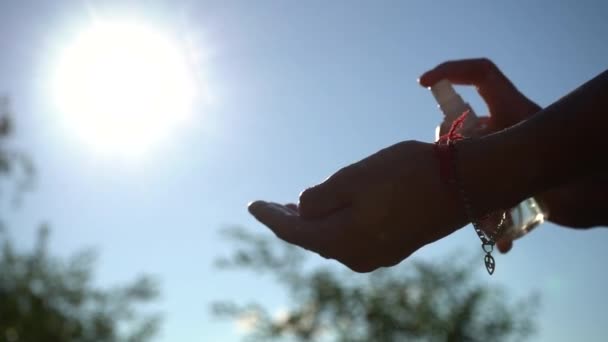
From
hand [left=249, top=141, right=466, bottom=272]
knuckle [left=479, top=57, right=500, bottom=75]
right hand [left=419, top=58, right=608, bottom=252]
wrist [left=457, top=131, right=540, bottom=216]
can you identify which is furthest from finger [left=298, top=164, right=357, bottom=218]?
knuckle [left=479, top=57, right=500, bottom=75]

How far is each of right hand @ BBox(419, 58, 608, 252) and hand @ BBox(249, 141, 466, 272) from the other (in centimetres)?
98

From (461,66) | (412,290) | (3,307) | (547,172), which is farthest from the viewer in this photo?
(412,290)

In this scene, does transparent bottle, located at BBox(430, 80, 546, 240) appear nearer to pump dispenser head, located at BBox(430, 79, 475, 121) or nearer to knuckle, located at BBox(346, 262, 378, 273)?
pump dispenser head, located at BBox(430, 79, 475, 121)

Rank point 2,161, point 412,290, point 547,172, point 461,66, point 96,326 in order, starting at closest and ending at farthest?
point 547,172 → point 461,66 → point 2,161 → point 412,290 → point 96,326

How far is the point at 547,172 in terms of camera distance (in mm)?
1227

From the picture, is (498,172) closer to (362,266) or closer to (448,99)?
(362,266)

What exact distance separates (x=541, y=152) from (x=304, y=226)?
24.9 inches

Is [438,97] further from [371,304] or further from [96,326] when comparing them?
[96,326]

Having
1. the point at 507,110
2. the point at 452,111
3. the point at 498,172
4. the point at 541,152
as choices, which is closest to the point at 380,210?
the point at 498,172

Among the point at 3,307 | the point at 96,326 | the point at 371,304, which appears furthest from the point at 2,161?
the point at 371,304

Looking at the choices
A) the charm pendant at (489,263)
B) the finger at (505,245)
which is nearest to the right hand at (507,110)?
the finger at (505,245)

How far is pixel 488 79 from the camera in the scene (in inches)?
87.0

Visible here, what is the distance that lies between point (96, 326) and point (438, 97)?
22959 mm

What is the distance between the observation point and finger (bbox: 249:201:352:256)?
1.34 m
